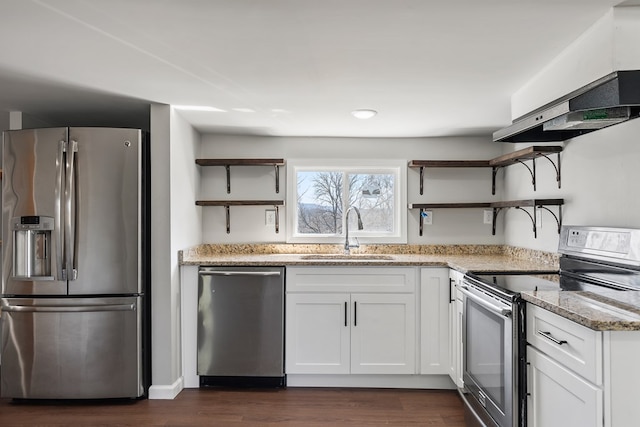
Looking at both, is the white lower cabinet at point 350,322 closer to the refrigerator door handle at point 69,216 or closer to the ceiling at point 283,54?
the ceiling at point 283,54

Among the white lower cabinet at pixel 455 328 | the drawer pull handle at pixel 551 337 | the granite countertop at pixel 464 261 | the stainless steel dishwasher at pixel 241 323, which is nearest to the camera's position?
the granite countertop at pixel 464 261

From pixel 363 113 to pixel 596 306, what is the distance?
75.0 inches

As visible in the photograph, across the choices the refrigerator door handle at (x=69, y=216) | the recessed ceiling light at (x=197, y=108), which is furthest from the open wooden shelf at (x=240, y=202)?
the refrigerator door handle at (x=69, y=216)

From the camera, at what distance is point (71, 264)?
2.74 m

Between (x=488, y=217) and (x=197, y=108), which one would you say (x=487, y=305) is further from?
(x=197, y=108)

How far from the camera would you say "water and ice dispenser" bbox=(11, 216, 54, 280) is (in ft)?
9.04

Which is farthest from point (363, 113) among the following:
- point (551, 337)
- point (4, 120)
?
point (4, 120)

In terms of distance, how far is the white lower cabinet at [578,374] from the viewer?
52.8 inches

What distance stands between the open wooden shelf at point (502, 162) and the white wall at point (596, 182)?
0.07m

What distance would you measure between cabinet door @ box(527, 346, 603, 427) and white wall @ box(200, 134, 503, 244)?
2080mm

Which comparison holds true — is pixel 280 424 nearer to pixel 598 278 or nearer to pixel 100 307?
pixel 100 307

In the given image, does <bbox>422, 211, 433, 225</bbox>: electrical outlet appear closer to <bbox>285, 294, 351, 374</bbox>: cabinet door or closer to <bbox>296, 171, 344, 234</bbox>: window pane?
<bbox>296, 171, 344, 234</bbox>: window pane

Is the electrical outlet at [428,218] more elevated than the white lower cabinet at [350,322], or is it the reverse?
the electrical outlet at [428,218]

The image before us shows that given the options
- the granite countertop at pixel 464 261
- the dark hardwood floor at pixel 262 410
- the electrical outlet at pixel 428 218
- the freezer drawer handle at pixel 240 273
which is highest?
the electrical outlet at pixel 428 218
